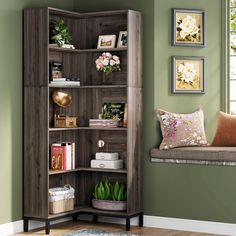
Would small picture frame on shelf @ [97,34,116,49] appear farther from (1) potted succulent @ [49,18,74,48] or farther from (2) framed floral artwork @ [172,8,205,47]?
(2) framed floral artwork @ [172,8,205,47]

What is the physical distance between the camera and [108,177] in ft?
21.4

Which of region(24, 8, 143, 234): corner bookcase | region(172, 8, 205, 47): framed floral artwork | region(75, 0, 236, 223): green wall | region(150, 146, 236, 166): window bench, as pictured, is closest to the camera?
region(150, 146, 236, 166): window bench

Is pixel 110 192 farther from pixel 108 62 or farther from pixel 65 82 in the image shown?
pixel 108 62

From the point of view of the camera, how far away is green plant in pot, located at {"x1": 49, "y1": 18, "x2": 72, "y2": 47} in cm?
605

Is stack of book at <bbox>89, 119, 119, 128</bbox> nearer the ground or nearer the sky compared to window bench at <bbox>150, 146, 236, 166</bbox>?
Result: nearer the sky

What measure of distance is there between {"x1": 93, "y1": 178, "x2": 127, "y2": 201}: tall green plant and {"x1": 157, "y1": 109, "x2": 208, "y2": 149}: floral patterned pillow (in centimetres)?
60

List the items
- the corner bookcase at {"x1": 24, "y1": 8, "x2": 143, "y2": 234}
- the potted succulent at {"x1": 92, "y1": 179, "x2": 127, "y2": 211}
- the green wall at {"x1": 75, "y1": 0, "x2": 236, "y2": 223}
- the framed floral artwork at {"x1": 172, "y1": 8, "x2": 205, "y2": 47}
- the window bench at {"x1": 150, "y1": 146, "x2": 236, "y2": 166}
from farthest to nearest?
the framed floral artwork at {"x1": 172, "y1": 8, "x2": 205, "y2": 47}
the potted succulent at {"x1": 92, "y1": 179, "x2": 127, "y2": 211}
the green wall at {"x1": 75, "y1": 0, "x2": 236, "y2": 223}
the corner bookcase at {"x1": 24, "y1": 8, "x2": 143, "y2": 234}
the window bench at {"x1": 150, "y1": 146, "x2": 236, "y2": 166}

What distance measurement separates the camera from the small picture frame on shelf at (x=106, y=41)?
6.27 metres

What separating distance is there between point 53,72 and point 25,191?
119cm

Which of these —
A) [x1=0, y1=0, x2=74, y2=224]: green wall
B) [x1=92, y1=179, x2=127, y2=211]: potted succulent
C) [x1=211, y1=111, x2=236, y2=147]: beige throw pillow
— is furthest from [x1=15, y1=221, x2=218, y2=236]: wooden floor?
[x1=211, y1=111, x2=236, y2=147]: beige throw pillow

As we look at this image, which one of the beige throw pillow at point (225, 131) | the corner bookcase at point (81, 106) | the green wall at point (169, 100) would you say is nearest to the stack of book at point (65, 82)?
the corner bookcase at point (81, 106)

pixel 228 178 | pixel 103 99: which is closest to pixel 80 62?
pixel 103 99

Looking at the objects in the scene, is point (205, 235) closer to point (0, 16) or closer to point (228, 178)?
point (228, 178)

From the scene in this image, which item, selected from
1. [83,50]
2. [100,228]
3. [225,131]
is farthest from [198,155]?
[83,50]
